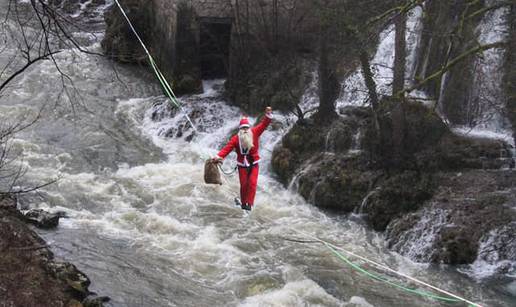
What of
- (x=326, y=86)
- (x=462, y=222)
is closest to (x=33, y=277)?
(x=462, y=222)

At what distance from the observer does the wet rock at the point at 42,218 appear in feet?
37.0

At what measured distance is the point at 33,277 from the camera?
8.38 metres

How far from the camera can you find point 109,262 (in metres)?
10.3

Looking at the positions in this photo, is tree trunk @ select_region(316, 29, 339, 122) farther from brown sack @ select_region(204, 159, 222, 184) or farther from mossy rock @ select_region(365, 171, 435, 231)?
brown sack @ select_region(204, 159, 222, 184)

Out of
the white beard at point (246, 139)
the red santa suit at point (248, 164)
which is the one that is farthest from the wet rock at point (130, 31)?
the white beard at point (246, 139)

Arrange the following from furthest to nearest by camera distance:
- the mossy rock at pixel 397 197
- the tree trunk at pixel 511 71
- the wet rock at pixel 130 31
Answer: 1. the wet rock at pixel 130 31
2. the mossy rock at pixel 397 197
3. the tree trunk at pixel 511 71

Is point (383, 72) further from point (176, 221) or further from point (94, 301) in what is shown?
point (94, 301)

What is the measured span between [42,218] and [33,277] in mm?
3162

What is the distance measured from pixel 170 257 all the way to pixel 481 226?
5634 mm

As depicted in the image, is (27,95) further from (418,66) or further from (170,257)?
(418,66)

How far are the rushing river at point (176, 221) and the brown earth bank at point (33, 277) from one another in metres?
0.49

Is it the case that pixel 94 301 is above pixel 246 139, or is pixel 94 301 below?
below

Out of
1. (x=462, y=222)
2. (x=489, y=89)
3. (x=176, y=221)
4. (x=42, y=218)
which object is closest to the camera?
(x=42, y=218)

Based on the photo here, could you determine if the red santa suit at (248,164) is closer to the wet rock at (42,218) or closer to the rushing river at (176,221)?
the rushing river at (176,221)
